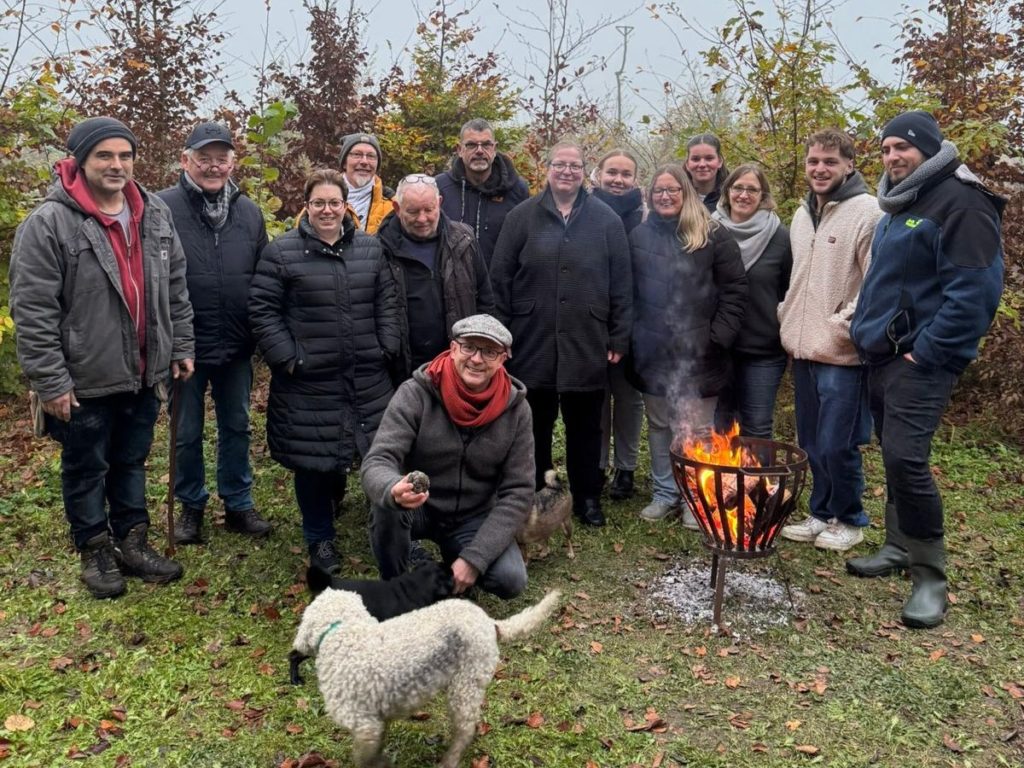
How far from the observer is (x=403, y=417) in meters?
3.71

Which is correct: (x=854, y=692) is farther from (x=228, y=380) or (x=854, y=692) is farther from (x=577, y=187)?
(x=228, y=380)

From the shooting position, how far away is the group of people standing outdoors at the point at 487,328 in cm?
381

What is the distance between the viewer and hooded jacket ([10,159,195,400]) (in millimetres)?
3740

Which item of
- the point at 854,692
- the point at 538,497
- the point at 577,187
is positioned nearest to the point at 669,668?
the point at 854,692

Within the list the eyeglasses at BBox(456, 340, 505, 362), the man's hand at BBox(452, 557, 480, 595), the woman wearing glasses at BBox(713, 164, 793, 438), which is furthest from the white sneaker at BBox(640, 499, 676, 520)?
the eyeglasses at BBox(456, 340, 505, 362)

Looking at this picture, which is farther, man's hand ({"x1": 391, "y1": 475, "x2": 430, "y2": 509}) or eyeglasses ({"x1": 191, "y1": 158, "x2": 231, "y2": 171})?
eyeglasses ({"x1": 191, "y1": 158, "x2": 231, "y2": 171})

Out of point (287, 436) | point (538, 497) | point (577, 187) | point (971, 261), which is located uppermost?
point (577, 187)

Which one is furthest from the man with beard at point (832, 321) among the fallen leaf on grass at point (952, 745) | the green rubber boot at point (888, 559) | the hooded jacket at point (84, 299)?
the hooded jacket at point (84, 299)

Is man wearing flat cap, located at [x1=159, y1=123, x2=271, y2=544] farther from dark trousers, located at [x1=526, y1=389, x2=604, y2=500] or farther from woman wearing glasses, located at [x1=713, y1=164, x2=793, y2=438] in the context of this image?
woman wearing glasses, located at [x1=713, y1=164, x2=793, y2=438]

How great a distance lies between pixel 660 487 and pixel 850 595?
1.48 meters

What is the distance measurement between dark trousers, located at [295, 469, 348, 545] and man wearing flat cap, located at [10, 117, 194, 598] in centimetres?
78

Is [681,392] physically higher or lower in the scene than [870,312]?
lower

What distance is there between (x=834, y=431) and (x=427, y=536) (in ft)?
8.44

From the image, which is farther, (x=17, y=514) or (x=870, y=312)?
(x=17, y=514)
